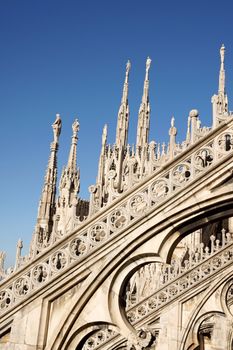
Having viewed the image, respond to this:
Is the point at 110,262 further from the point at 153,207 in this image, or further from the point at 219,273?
the point at 219,273

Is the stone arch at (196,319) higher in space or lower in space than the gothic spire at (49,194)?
lower

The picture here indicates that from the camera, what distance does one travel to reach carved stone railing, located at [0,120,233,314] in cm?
777

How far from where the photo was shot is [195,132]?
7906 millimetres

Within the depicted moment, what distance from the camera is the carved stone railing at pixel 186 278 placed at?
617 inches

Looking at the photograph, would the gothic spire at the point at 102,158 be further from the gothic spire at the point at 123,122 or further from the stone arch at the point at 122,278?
the stone arch at the point at 122,278

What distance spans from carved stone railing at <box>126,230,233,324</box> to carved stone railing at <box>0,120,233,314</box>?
8130 millimetres

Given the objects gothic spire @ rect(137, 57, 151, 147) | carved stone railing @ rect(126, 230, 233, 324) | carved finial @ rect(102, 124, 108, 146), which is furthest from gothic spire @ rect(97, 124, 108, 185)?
carved stone railing @ rect(126, 230, 233, 324)

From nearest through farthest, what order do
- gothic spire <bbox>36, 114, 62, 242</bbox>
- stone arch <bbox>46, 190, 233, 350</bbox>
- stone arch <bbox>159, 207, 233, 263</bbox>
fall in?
stone arch <bbox>46, 190, 233, 350</bbox> < stone arch <bbox>159, 207, 233, 263</bbox> < gothic spire <bbox>36, 114, 62, 242</bbox>

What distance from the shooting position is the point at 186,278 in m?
16.3

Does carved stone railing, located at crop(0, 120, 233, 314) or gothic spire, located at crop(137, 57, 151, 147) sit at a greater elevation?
gothic spire, located at crop(137, 57, 151, 147)

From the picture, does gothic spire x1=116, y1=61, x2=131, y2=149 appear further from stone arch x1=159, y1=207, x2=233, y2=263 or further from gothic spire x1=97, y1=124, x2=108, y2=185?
stone arch x1=159, y1=207, x2=233, y2=263

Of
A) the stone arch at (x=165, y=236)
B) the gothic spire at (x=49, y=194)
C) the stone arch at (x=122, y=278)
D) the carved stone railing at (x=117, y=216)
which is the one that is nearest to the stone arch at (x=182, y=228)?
the stone arch at (x=165, y=236)

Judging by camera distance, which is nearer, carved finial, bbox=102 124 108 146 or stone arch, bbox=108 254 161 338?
stone arch, bbox=108 254 161 338

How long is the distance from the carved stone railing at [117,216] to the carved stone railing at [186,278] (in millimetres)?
8130
